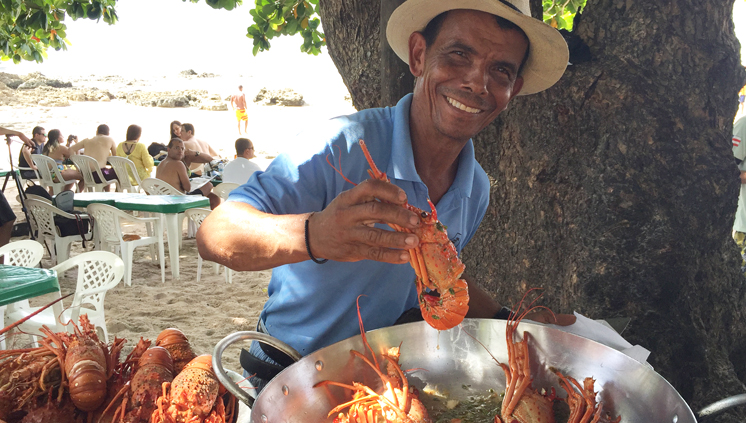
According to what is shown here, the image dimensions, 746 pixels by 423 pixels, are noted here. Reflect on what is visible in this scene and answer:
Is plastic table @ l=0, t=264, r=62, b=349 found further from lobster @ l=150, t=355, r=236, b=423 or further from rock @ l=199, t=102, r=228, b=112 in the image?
rock @ l=199, t=102, r=228, b=112

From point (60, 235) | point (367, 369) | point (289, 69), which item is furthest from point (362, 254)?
point (289, 69)

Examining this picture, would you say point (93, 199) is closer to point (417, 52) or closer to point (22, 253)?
point (22, 253)

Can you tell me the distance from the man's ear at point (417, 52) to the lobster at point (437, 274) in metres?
0.78

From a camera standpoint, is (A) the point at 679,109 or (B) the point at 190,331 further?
(B) the point at 190,331

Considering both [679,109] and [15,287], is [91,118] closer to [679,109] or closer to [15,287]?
[15,287]

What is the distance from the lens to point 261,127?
24.0 meters

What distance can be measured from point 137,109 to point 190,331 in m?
26.0

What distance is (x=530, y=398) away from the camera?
5.24ft

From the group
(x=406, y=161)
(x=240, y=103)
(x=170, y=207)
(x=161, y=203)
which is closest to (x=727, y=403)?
(x=406, y=161)

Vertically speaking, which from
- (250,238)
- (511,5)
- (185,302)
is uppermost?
(511,5)

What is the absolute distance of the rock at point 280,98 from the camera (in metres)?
29.1

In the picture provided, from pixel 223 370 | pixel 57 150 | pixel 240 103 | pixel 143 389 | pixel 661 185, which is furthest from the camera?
pixel 240 103

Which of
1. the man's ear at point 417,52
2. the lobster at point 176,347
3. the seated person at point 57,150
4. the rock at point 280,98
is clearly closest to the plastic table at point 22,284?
the lobster at point 176,347

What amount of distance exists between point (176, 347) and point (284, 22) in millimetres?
5035
